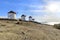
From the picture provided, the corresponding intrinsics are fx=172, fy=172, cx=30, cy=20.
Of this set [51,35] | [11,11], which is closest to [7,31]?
[51,35]

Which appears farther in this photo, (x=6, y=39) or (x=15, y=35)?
(x=15, y=35)

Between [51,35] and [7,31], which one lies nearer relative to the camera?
[7,31]

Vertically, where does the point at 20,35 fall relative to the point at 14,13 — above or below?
below

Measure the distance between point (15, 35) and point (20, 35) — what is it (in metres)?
0.60

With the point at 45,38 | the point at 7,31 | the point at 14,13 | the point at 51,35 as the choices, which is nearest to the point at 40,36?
the point at 45,38

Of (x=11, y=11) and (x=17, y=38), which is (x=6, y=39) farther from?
(x=11, y=11)

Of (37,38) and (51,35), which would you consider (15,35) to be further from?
(51,35)

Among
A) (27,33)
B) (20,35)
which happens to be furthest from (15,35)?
(27,33)

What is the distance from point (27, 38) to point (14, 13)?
17032mm

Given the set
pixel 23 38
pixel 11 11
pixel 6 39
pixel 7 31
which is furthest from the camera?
pixel 11 11

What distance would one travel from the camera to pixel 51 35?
21.4m

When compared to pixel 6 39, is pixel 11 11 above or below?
above

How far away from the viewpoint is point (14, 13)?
114ft

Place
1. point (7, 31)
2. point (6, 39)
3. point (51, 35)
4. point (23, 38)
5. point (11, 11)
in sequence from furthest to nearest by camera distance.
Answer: point (11, 11) < point (51, 35) < point (7, 31) < point (23, 38) < point (6, 39)
